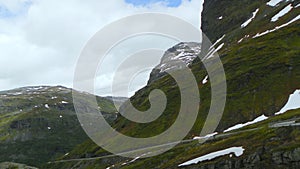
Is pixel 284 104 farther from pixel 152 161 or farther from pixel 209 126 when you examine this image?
pixel 152 161

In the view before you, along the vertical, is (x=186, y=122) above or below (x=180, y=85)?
below

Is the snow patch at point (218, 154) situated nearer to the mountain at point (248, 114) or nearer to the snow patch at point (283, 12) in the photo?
the mountain at point (248, 114)

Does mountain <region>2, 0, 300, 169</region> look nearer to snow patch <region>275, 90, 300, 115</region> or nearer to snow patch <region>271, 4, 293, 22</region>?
snow patch <region>275, 90, 300, 115</region>

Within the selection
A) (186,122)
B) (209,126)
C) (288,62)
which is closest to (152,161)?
(209,126)

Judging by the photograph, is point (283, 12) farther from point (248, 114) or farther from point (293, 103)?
point (293, 103)

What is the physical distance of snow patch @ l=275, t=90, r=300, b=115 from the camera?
104m

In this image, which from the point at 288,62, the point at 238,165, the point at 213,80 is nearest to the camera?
the point at 238,165

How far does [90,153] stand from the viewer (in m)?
177

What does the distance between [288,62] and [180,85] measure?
60.3 metres

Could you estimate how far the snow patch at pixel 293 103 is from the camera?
104 metres

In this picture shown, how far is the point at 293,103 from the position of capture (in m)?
107

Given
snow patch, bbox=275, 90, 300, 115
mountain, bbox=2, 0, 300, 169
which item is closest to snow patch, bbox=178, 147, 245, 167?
mountain, bbox=2, 0, 300, 169

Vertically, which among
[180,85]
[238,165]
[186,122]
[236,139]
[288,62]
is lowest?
[238,165]

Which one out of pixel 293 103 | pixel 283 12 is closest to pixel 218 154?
pixel 293 103
